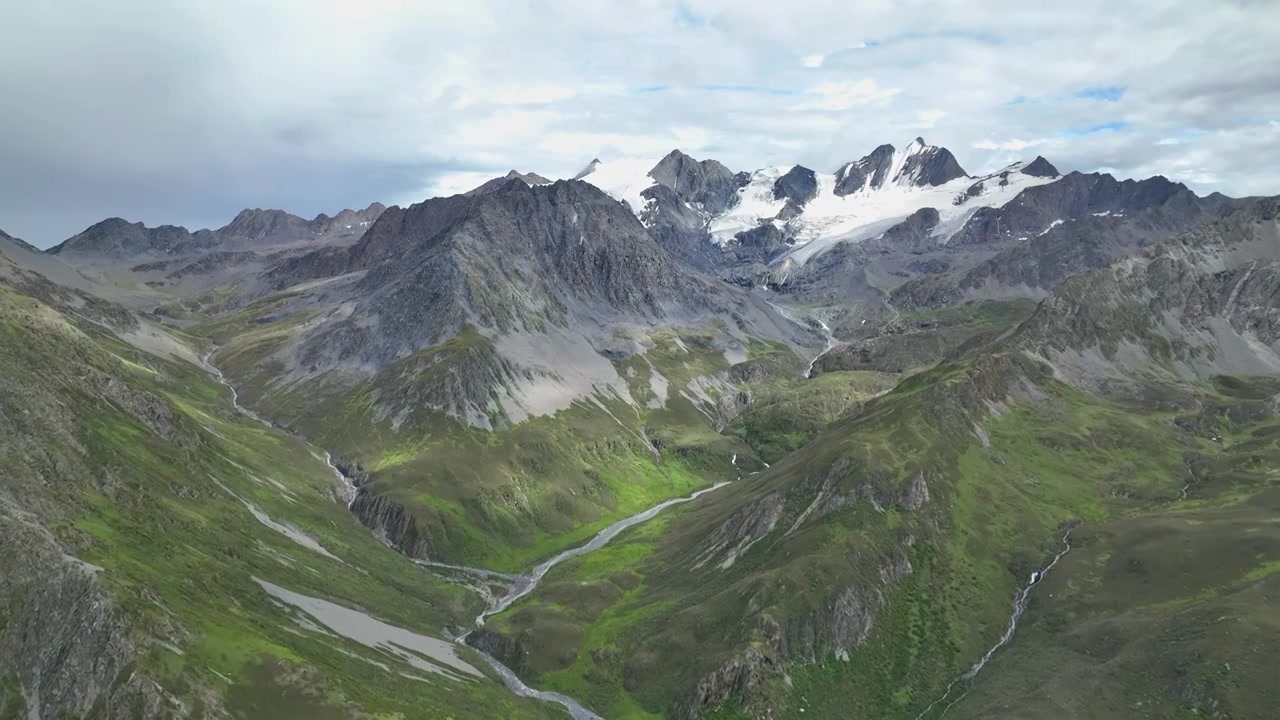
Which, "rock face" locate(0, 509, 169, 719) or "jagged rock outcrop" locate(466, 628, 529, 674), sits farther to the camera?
"jagged rock outcrop" locate(466, 628, 529, 674)

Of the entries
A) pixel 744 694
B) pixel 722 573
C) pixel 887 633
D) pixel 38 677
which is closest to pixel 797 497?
pixel 722 573

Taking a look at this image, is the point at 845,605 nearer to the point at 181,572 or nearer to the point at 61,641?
the point at 181,572

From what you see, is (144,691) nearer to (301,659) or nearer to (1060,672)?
(301,659)

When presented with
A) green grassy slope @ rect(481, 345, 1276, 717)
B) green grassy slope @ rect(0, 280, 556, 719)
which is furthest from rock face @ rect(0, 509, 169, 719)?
green grassy slope @ rect(481, 345, 1276, 717)

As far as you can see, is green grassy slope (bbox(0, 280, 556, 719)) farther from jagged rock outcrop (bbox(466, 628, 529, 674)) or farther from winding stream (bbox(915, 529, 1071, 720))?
winding stream (bbox(915, 529, 1071, 720))

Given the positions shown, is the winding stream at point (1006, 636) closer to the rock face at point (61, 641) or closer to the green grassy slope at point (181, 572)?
the green grassy slope at point (181, 572)

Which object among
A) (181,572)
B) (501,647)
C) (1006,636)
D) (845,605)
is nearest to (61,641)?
(181,572)

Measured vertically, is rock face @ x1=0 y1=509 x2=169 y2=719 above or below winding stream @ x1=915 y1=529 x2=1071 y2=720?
above

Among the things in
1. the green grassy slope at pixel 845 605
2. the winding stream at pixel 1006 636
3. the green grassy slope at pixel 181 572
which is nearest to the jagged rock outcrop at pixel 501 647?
the green grassy slope at pixel 845 605
